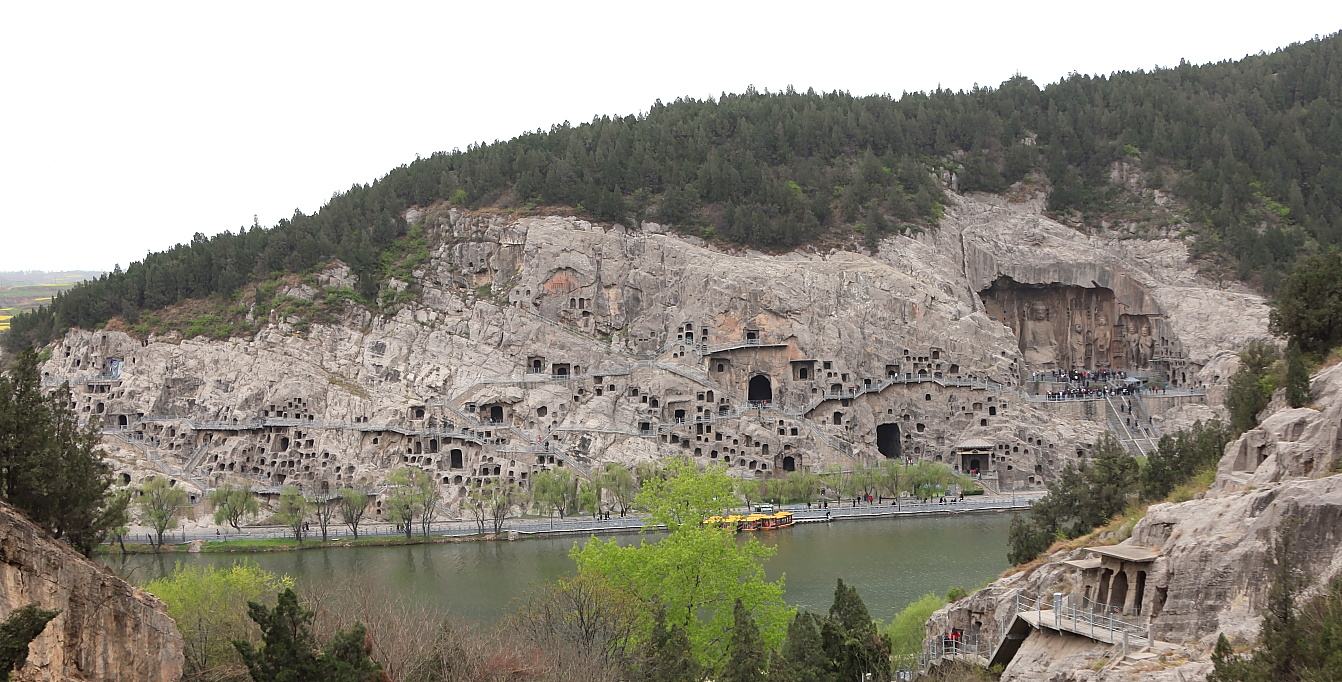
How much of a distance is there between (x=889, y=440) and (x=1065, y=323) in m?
19.0

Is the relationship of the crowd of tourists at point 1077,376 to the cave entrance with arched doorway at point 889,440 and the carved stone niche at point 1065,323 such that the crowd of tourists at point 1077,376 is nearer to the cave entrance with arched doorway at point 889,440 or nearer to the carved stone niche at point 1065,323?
the carved stone niche at point 1065,323

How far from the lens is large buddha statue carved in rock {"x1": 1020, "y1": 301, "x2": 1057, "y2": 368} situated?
89688 millimetres

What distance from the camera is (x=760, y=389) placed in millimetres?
80188

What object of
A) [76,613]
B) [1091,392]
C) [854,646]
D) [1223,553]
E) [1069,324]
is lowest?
[854,646]

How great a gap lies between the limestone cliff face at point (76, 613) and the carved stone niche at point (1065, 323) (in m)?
75.3

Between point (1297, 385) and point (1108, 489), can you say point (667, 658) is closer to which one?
point (1297, 385)

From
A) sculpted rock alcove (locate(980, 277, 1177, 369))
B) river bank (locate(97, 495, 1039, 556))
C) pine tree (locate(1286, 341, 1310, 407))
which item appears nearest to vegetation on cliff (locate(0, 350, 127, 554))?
pine tree (locate(1286, 341, 1310, 407))

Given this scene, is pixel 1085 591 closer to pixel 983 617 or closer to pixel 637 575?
pixel 983 617

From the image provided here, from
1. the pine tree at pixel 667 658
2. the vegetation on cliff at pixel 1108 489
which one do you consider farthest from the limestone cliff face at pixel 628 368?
the pine tree at pixel 667 658

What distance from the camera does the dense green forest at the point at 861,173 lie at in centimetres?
8588

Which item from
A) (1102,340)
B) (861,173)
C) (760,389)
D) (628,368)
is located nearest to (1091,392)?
(1102,340)

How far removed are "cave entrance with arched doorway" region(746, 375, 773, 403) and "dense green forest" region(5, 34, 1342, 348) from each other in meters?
10.4

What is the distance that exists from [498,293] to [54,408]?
54203 millimetres

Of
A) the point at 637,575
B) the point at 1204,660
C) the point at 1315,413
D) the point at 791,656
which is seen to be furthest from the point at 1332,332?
the point at 637,575
